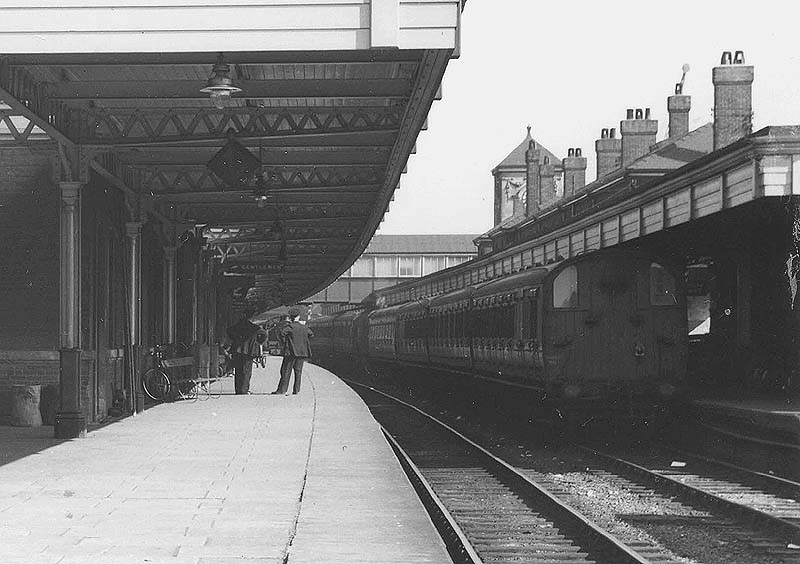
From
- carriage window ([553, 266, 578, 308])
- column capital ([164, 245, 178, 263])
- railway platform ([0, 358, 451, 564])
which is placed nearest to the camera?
railway platform ([0, 358, 451, 564])

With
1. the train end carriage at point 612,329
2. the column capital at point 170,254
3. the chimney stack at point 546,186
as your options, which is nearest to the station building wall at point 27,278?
the train end carriage at point 612,329

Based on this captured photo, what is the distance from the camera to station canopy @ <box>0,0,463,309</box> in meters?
11.1

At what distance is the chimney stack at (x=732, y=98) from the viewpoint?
34.5m

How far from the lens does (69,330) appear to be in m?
14.5

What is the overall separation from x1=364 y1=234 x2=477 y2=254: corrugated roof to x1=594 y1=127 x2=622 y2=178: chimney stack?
46.1 metres

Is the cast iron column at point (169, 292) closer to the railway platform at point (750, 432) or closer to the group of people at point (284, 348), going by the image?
the group of people at point (284, 348)

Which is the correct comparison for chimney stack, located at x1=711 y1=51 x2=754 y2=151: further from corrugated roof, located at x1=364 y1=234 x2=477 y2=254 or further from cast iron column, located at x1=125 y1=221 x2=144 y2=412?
corrugated roof, located at x1=364 y1=234 x2=477 y2=254

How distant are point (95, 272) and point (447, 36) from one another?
806cm

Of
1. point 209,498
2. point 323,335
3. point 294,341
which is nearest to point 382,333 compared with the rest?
point 294,341

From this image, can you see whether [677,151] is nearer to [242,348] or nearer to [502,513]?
[242,348]

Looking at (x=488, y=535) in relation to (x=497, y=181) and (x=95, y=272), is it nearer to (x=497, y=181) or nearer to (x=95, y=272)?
(x=95, y=272)

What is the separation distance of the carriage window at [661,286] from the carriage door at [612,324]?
0.26 meters

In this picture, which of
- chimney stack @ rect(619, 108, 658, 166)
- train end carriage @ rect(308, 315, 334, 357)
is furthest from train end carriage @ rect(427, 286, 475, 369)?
train end carriage @ rect(308, 315, 334, 357)

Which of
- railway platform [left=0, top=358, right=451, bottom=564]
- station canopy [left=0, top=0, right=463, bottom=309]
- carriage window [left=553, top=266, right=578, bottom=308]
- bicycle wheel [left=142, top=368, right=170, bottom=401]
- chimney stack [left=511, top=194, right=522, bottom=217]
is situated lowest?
railway platform [left=0, top=358, right=451, bottom=564]
